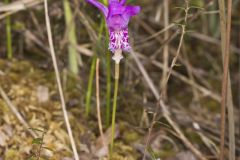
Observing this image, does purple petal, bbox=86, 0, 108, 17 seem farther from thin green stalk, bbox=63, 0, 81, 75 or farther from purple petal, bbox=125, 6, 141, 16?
thin green stalk, bbox=63, 0, 81, 75

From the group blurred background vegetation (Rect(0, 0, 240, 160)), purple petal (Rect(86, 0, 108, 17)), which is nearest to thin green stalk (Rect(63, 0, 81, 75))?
blurred background vegetation (Rect(0, 0, 240, 160))

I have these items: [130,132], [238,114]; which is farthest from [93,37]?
[238,114]

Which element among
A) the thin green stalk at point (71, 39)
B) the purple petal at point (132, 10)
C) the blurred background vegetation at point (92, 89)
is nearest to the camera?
the purple petal at point (132, 10)

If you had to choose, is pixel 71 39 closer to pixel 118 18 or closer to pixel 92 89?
pixel 92 89

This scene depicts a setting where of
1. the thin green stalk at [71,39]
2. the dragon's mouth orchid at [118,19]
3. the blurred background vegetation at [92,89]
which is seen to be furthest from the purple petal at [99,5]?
the thin green stalk at [71,39]

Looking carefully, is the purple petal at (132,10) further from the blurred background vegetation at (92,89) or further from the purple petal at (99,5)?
the blurred background vegetation at (92,89)

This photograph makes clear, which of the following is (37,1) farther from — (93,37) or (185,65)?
(185,65)
